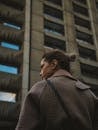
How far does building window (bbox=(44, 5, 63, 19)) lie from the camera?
93.1 ft

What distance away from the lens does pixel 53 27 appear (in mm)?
27672

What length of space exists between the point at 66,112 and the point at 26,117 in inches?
11.4

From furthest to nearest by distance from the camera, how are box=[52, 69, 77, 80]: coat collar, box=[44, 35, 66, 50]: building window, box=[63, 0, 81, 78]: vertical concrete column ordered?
box=[44, 35, 66, 50]: building window → box=[63, 0, 81, 78]: vertical concrete column → box=[52, 69, 77, 80]: coat collar

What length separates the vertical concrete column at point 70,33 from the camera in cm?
2558

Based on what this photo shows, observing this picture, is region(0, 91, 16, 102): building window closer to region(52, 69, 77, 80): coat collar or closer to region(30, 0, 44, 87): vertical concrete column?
region(30, 0, 44, 87): vertical concrete column

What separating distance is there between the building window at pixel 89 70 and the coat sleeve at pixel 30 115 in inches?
974

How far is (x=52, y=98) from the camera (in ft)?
6.85

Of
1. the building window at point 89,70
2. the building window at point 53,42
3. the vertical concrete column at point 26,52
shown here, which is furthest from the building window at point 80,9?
the building window at point 89,70

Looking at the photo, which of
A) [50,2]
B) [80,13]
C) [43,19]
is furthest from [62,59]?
[80,13]

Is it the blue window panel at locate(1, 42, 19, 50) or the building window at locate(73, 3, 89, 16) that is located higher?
the building window at locate(73, 3, 89, 16)

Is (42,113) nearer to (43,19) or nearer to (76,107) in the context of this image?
(76,107)

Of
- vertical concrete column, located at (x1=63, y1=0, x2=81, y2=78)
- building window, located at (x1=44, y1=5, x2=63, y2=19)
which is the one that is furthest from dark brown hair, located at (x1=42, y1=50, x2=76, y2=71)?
building window, located at (x1=44, y1=5, x2=63, y2=19)

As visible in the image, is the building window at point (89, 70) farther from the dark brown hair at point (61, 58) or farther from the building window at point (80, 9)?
the dark brown hair at point (61, 58)

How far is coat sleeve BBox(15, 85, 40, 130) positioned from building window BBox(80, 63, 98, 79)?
2475 centimetres
